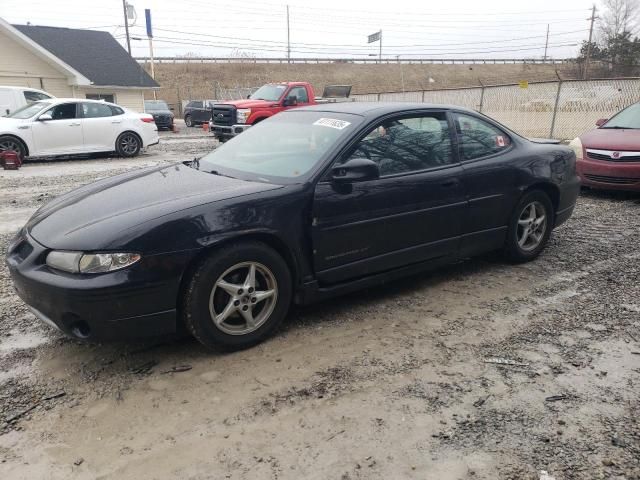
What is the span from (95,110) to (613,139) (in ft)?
37.5

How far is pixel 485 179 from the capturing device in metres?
4.49

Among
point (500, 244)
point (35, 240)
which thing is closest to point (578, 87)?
point (500, 244)

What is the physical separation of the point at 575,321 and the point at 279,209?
2335 millimetres

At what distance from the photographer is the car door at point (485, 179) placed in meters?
4.44

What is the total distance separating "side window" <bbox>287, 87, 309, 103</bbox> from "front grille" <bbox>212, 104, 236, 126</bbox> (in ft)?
6.42

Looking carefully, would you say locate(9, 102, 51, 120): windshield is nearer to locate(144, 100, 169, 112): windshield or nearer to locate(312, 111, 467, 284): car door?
locate(312, 111, 467, 284): car door

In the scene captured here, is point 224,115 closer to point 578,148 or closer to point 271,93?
point 271,93

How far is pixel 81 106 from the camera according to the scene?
12.7 metres

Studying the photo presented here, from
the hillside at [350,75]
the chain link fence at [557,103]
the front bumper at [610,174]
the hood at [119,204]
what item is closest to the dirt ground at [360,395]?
the hood at [119,204]

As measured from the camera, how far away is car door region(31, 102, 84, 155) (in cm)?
1208

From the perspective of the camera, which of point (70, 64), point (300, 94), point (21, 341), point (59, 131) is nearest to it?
point (21, 341)

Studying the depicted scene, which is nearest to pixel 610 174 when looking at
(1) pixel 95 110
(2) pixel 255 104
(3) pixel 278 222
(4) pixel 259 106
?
(3) pixel 278 222

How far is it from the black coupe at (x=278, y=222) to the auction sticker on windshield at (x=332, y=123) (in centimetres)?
2

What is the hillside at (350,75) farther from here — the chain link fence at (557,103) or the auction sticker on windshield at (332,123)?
the auction sticker on windshield at (332,123)
